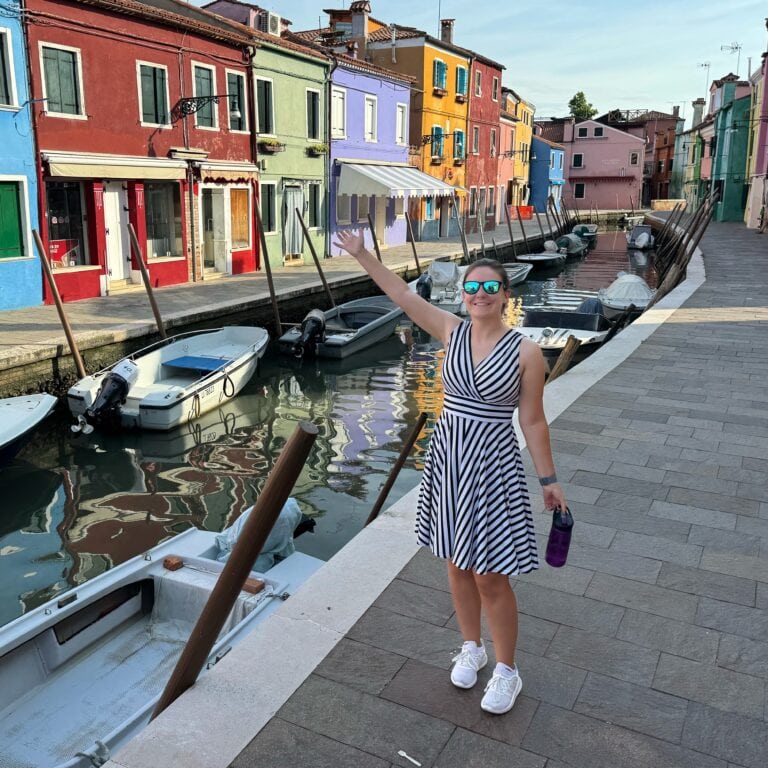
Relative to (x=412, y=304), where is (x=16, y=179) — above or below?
above

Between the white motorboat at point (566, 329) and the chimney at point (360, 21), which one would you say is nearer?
the white motorboat at point (566, 329)

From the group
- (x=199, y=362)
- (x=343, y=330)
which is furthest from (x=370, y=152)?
(x=199, y=362)

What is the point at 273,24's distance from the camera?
21.5 meters

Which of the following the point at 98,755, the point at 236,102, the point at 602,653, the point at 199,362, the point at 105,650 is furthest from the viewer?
the point at 236,102

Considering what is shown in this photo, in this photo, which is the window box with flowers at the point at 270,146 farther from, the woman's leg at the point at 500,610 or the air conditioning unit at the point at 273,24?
the woman's leg at the point at 500,610

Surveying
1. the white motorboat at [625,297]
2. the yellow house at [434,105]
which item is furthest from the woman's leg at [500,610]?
the yellow house at [434,105]

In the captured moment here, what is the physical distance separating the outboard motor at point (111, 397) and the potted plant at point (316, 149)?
14094mm

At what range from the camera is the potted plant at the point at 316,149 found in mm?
22812

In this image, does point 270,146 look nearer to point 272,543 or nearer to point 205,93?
point 205,93

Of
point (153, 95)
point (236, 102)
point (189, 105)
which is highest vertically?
point (236, 102)

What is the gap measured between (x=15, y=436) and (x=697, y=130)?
62031mm

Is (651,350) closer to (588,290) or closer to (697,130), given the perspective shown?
(588,290)

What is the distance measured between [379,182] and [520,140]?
25483 mm

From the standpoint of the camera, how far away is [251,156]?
20.3 meters
